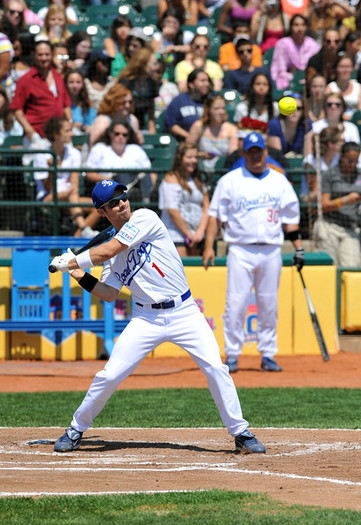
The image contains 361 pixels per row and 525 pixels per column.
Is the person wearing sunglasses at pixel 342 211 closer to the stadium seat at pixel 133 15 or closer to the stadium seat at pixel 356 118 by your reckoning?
the stadium seat at pixel 356 118

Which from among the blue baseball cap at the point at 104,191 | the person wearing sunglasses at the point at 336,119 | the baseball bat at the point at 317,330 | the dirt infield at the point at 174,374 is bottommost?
the dirt infield at the point at 174,374

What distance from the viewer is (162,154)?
43.8 feet

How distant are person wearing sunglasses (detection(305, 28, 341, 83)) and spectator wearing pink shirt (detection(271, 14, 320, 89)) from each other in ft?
2.17

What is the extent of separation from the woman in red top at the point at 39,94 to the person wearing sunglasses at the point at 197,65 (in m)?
1.99

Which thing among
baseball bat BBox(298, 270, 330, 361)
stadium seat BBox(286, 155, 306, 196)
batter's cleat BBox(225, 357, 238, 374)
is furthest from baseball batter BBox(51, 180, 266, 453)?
stadium seat BBox(286, 155, 306, 196)

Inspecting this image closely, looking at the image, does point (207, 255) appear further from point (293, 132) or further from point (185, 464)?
point (185, 464)

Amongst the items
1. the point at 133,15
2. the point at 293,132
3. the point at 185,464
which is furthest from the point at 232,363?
the point at 133,15

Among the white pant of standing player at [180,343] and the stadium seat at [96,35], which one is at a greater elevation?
the stadium seat at [96,35]

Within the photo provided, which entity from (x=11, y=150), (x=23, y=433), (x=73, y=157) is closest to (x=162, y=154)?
(x=73, y=157)

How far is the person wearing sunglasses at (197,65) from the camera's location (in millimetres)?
14617

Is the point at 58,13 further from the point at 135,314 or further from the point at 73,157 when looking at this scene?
the point at 135,314

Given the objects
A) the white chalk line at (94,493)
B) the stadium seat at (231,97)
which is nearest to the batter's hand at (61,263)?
the white chalk line at (94,493)

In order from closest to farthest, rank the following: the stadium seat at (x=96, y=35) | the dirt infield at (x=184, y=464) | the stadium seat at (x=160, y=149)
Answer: the dirt infield at (x=184, y=464), the stadium seat at (x=160, y=149), the stadium seat at (x=96, y=35)

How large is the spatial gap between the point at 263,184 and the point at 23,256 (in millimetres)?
3120
